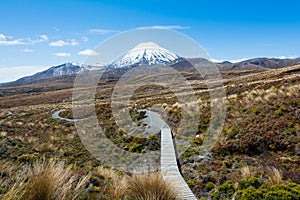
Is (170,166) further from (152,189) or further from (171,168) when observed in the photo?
(152,189)

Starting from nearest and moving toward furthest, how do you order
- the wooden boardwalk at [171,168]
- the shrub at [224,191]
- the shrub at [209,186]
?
the wooden boardwalk at [171,168] → the shrub at [224,191] → the shrub at [209,186]

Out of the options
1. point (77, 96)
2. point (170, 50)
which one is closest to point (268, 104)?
point (170, 50)

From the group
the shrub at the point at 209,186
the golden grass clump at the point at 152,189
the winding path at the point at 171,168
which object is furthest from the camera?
the shrub at the point at 209,186

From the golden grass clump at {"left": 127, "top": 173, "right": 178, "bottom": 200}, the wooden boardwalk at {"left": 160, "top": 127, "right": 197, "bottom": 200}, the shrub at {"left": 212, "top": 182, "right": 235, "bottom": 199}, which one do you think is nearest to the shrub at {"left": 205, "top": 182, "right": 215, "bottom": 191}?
the shrub at {"left": 212, "top": 182, "right": 235, "bottom": 199}

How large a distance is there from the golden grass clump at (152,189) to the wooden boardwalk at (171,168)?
95cm

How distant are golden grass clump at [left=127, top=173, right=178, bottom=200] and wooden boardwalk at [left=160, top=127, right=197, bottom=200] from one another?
0.95m

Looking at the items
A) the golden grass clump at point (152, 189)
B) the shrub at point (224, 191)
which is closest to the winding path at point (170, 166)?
the golden grass clump at point (152, 189)

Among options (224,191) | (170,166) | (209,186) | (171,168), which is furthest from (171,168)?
(224,191)

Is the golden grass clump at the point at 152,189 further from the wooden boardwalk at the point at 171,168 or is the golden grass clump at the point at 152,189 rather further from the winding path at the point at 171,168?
the wooden boardwalk at the point at 171,168

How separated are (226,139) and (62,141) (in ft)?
41.7

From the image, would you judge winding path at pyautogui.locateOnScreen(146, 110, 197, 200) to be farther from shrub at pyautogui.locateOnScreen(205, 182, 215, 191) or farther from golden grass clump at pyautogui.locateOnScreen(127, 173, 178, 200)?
shrub at pyautogui.locateOnScreen(205, 182, 215, 191)

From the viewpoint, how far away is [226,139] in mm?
13664

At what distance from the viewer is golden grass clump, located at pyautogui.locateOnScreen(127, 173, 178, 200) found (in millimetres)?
4359

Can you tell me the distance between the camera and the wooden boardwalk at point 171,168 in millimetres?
6812
